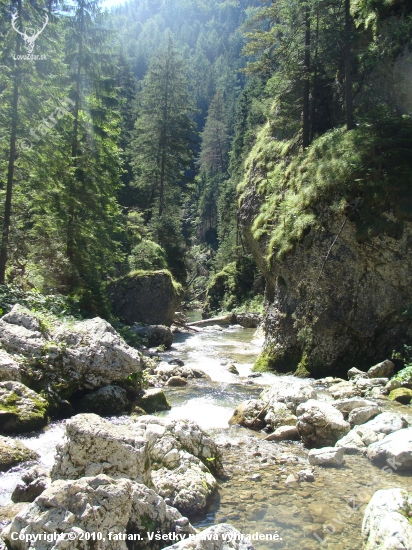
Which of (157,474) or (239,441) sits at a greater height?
(157,474)

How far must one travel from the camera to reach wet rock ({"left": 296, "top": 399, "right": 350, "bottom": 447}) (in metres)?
8.45

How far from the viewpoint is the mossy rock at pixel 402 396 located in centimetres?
1051

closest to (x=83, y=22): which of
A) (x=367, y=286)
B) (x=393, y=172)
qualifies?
(x=393, y=172)

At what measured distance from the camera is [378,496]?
5234 mm

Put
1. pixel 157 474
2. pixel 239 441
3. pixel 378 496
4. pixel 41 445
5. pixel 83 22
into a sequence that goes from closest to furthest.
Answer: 1. pixel 378 496
2. pixel 157 474
3. pixel 41 445
4. pixel 239 441
5. pixel 83 22

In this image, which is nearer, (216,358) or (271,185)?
(216,358)

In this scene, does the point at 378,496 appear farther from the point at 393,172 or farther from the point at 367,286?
the point at 393,172

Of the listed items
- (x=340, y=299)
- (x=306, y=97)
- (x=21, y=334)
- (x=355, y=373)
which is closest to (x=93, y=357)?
(x=21, y=334)

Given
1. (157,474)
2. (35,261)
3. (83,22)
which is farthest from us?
(83,22)

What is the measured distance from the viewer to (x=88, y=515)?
4.23 m

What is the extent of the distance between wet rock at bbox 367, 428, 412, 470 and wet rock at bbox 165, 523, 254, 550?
3.62 m

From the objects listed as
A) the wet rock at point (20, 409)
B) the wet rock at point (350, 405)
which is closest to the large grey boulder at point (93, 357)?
the wet rock at point (20, 409)

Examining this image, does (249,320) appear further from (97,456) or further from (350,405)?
(97,456)

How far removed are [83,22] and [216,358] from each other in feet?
54.6
